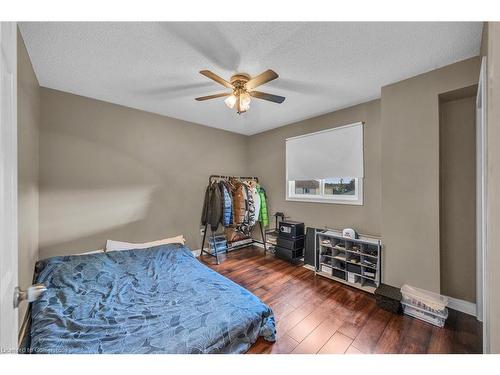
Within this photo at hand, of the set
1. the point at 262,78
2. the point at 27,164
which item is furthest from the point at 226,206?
the point at 27,164

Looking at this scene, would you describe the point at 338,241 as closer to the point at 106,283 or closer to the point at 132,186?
the point at 106,283

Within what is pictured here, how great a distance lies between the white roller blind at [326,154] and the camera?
9.37 ft

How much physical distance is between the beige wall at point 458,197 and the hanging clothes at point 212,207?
9.53 ft

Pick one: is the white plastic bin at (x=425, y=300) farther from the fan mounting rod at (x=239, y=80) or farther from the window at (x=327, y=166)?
the fan mounting rod at (x=239, y=80)

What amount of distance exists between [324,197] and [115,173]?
3.13 m

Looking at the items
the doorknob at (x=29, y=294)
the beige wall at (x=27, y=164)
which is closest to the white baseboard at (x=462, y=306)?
the doorknob at (x=29, y=294)

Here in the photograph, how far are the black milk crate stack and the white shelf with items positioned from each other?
1.38ft

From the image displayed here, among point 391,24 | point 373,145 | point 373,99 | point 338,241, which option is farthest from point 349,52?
point 338,241

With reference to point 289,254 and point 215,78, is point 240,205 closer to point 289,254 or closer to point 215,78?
point 289,254

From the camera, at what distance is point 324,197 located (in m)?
3.27

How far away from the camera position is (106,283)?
2.03 m

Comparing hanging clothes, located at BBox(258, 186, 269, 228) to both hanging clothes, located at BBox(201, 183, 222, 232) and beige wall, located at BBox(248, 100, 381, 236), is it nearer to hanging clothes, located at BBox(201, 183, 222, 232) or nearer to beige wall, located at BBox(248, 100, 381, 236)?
beige wall, located at BBox(248, 100, 381, 236)

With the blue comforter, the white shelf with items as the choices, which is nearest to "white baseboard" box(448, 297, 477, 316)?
the white shelf with items
